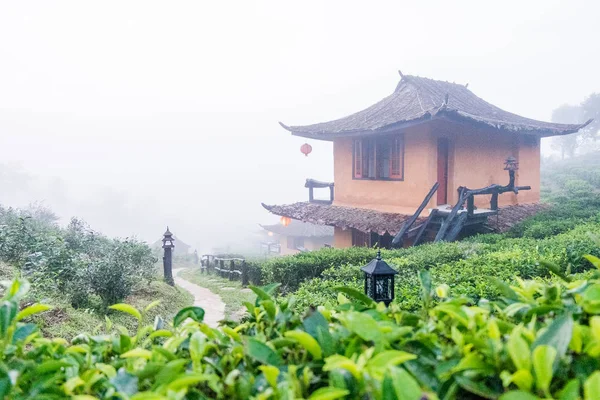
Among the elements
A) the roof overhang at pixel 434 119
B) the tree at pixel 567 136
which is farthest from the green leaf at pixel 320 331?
the tree at pixel 567 136

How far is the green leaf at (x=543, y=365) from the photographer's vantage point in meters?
0.84

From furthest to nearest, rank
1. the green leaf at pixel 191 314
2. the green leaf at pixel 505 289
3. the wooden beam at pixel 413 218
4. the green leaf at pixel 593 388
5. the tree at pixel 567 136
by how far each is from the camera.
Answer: the tree at pixel 567 136 → the wooden beam at pixel 413 218 → the green leaf at pixel 191 314 → the green leaf at pixel 505 289 → the green leaf at pixel 593 388

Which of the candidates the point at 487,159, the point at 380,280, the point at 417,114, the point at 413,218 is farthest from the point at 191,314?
the point at 487,159

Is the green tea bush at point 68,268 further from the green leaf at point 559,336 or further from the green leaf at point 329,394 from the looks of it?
the green leaf at point 559,336

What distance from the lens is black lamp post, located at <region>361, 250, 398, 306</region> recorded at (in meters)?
3.42

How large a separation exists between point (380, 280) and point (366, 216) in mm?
7556

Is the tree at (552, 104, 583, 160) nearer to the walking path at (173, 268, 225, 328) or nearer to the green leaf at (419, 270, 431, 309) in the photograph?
the walking path at (173, 268, 225, 328)

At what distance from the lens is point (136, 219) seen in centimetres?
8406

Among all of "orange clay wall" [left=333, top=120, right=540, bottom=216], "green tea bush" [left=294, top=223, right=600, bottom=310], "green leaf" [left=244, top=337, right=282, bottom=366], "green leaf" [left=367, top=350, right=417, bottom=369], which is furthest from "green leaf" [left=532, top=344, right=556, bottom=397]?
"orange clay wall" [left=333, top=120, right=540, bottom=216]

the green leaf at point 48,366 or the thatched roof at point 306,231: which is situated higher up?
the green leaf at point 48,366

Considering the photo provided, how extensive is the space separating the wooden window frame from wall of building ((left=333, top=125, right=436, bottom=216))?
119 millimetres

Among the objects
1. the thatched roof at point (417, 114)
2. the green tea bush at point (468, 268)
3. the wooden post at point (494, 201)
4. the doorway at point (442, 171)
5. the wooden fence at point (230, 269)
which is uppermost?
the thatched roof at point (417, 114)

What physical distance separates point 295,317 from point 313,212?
1116 centimetres

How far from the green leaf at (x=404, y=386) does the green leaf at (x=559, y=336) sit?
A: 0.33m
